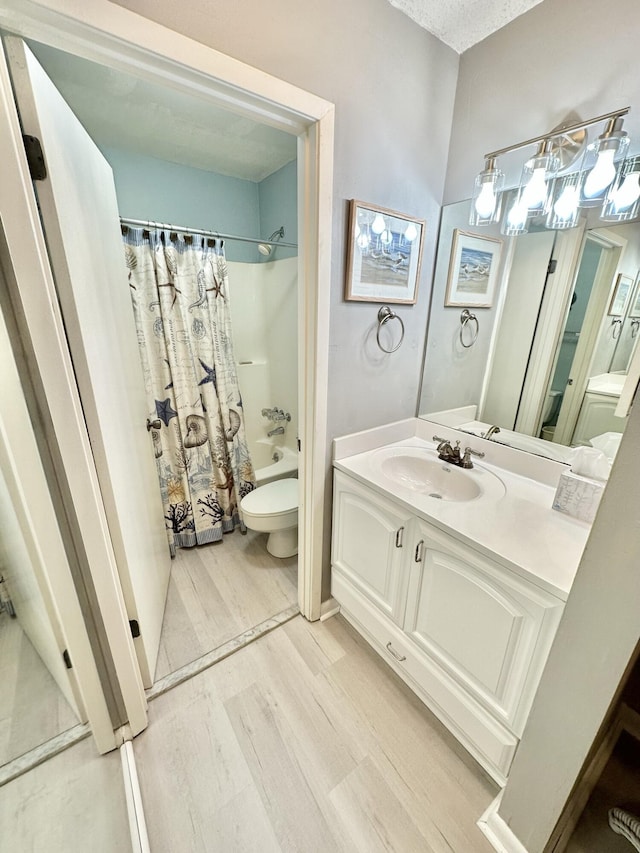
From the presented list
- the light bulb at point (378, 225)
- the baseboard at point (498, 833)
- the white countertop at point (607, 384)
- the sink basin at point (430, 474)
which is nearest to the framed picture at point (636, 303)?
the white countertop at point (607, 384)

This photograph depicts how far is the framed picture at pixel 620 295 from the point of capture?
1.08 meters

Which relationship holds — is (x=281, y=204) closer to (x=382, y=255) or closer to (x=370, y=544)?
(x=382, y=255)

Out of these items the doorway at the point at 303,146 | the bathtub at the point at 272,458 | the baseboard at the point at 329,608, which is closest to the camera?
the doorway at the point at 303,146

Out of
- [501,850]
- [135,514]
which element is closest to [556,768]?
[501,850]

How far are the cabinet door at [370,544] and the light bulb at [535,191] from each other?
1243mm

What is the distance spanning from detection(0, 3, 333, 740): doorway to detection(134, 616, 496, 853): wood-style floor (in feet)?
0.97

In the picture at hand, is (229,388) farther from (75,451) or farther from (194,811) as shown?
(194,811)

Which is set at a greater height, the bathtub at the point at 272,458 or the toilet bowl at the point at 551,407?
the toilet bowl at the point at 551,407

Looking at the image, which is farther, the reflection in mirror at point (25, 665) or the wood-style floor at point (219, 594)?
the wood-style floor at point (219, 594)

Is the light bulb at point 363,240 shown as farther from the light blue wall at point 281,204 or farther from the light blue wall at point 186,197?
the light blue wall at point 186,197

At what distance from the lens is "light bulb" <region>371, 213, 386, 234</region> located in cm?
128

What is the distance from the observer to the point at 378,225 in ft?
4.24

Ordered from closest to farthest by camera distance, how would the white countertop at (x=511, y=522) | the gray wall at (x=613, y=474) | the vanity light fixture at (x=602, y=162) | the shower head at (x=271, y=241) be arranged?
the gray wall at (x=613, y=474) < the white countertop at (x=511, y=522) < the vanity light fixture at (x=602, y=162) < the shower head at (x=271, y=241)

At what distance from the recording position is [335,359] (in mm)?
1347
